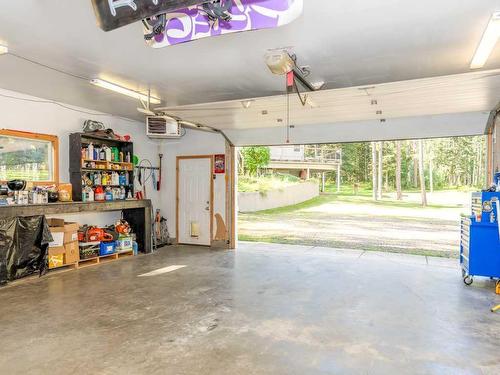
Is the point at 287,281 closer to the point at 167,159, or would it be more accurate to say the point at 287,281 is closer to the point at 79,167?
the point at 79,167

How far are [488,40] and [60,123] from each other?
667cm

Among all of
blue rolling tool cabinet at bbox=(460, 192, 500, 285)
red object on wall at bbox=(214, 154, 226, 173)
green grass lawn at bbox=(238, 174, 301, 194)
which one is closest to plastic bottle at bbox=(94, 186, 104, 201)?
red object on wall at bbox=(214, 154, 226, 173)

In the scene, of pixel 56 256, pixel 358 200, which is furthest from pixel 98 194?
pixel 358 200

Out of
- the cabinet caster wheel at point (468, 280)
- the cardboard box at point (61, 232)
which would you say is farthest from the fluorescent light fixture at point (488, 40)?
the cardboard box at point (61, 232)

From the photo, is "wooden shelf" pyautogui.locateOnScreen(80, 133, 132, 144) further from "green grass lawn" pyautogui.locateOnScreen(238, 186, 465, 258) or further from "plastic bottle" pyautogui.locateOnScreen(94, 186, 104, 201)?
Result: "green grass lawn" pyautogui.locateOnScreen(238, 186, 465, 258)

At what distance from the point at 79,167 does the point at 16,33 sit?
3127 mm

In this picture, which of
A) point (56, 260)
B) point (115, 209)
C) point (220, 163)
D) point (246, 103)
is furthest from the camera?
point (220, 163)

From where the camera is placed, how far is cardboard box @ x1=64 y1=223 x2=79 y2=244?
5.66 m

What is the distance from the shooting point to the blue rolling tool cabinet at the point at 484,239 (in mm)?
4609

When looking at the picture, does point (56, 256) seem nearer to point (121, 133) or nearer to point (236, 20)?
point (121, 133)

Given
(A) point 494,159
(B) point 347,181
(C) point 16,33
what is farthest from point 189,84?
(B) point 347,181

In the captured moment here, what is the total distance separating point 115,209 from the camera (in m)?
6.62

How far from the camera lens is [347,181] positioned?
92.8 feet

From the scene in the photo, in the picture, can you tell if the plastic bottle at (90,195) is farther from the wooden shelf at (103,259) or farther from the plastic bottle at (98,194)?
the wooden shelf at (103,259)
